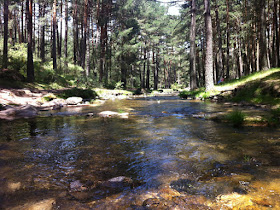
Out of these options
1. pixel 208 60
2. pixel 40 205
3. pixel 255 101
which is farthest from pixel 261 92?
pixel 40 205

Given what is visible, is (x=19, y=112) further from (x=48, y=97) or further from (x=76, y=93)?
(x=76, y=93)

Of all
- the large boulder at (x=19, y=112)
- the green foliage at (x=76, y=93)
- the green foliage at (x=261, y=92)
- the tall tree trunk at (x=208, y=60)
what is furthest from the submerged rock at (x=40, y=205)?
the tall tree trunk at (x=208, y=60)

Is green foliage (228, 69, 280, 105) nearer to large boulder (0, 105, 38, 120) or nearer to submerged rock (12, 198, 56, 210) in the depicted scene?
submerged rock (12, 198, 56, 210)

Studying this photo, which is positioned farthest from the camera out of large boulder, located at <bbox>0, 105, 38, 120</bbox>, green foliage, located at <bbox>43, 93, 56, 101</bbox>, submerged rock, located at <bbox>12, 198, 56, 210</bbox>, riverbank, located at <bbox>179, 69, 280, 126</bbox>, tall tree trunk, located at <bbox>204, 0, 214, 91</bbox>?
tall tree trunk, located at <bbox>204, 0, 214, 91</bbox>

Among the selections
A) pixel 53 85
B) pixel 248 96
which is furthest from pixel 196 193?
pixel 53 85

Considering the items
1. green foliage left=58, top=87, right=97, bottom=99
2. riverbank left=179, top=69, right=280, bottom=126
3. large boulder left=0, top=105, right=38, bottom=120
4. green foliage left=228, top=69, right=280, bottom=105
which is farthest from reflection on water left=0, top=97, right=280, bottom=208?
green foliage left=58, top=87, right=97, bottom=99

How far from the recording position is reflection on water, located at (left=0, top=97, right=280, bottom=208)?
210 centimetres

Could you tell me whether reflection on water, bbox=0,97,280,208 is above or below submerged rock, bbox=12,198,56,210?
above

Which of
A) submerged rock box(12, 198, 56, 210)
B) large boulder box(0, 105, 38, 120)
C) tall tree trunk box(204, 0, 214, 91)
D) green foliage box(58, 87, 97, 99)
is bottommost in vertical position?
submerged rock box(12, 198, 56, 210)

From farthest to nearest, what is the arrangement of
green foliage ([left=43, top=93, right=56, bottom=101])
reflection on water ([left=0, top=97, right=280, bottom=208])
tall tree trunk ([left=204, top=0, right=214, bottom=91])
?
tall tree trunk ([left=204, top=0, right=214, bottom=91])
green foliage ([left=43, top=93, right=56, bottom=101])
reflection on water ([left=0, top=97, right=280, bottom=208])

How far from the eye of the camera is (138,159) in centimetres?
286

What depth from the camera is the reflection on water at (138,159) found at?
6.89ft

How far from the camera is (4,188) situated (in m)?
2.01

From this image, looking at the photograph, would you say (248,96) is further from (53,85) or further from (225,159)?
(53,85)
